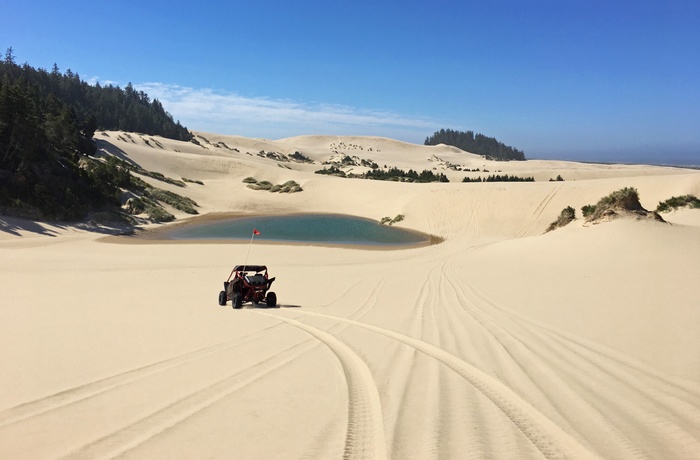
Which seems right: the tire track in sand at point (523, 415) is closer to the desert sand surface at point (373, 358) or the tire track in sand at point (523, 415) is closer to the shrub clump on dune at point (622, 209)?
the desert sand surface at point (373, 358)

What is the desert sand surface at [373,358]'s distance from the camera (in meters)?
3.92

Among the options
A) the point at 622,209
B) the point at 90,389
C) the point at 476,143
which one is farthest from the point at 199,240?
the point at 476,143

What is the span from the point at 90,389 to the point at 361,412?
3179mm

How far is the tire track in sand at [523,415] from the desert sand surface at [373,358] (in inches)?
0.8

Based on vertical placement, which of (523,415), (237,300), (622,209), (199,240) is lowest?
(199,240)

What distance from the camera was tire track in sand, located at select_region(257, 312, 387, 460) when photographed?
12.2 feet

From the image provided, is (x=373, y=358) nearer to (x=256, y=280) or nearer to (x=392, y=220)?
(x=256, y=280)

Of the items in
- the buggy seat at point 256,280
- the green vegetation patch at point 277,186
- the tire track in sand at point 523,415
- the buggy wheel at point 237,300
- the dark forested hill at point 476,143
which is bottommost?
the buggy wheel at point 237,300

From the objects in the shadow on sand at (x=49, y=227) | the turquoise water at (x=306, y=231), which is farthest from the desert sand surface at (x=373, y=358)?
the turquoise water at (x=306, y=231)

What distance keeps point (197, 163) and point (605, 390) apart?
6259 centimetres

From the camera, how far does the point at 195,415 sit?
4281 millimetres

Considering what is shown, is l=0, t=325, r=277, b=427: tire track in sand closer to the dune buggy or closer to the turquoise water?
the dune buggy

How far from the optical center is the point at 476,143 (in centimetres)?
15700

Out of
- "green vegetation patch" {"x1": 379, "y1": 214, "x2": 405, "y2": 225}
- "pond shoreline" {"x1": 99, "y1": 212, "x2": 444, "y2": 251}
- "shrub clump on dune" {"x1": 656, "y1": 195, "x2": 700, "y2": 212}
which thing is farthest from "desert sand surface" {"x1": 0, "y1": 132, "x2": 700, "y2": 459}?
"green vegetation patch" {"x1": 379, "y1": 214, "x2": 405, "y2": 225}
